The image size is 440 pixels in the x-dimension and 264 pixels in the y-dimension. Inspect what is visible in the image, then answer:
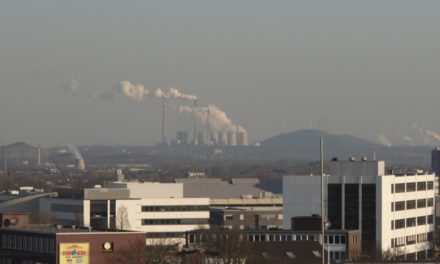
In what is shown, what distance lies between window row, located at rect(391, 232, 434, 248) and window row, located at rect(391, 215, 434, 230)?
0.80 m

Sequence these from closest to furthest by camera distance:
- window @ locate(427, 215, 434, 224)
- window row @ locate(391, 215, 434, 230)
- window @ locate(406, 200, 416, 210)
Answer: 1. window row @ locate(391, 215, 434, 230)
2. window @ locate(406, 200, 416, 210)
3. window @ locate(427, 215, 434, 224)

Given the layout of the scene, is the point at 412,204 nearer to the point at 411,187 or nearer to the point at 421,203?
the point at 411,187

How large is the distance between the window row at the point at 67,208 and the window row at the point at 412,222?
2967 centimetres

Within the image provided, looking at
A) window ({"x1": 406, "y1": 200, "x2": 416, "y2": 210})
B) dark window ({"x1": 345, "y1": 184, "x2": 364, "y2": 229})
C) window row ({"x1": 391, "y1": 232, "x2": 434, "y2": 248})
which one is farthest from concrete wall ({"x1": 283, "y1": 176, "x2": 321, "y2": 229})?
window ({"x1": 406, "y1": 200, "x2": 416, "y2": 210})

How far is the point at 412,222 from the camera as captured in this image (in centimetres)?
12431

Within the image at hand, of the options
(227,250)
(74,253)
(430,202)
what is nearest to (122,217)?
(430,202)

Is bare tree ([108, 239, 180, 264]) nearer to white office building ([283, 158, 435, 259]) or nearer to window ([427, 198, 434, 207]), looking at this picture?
white office building ([283, 158, 435, 259])

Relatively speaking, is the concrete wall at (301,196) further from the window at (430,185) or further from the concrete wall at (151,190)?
the concrete wall at (151,190)

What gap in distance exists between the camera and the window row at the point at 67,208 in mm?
144125

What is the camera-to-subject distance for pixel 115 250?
79750 mm

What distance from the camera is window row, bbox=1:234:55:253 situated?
80812 mm

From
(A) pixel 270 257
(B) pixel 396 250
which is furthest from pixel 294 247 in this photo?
(B) pixel 396 250

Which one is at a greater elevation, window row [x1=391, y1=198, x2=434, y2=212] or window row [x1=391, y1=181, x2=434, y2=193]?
window row [x1=391, y1=181, x2=434, y2=193]

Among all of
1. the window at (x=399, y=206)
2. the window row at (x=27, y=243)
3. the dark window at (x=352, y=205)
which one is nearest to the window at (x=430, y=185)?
the window at (x=399, y=206)
